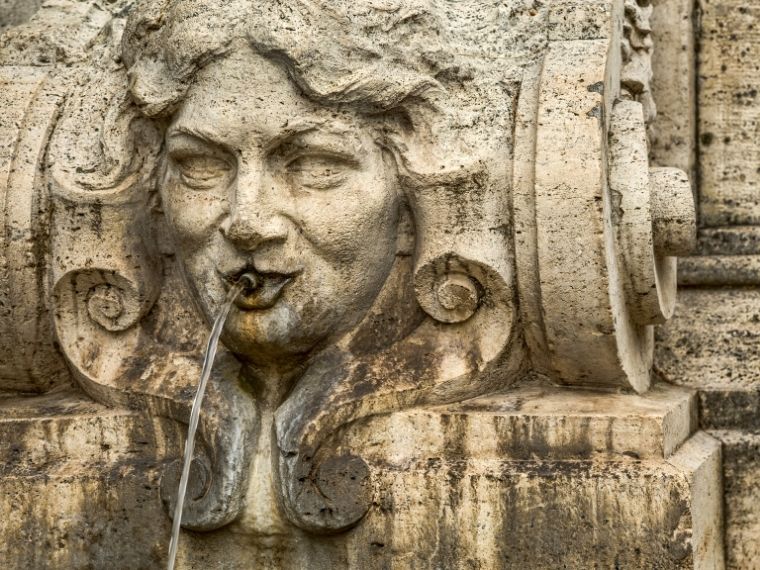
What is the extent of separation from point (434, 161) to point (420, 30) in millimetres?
349

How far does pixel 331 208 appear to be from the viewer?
155 inches

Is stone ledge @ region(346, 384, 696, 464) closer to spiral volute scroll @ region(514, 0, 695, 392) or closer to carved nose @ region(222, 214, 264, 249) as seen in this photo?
spiral volute scroll @ region(514, 0, 695, 392)

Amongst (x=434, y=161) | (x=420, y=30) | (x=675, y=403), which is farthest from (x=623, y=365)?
(x=420, y=30)

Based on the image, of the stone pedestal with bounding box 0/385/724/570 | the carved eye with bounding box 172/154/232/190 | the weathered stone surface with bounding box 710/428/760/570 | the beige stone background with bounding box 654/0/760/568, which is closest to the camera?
the stone pedestal with bounding box 0/385/724/570

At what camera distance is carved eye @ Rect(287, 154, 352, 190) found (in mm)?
3934

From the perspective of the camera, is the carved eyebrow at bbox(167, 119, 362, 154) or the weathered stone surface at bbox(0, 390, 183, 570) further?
the weathered stone surface at bbox(0, 390, 183, 570)

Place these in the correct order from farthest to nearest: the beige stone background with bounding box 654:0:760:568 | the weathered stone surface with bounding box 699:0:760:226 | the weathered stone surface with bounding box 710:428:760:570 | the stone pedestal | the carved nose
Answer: the weathered stone surface with bounding box 699:0:760:226 < the beige stone background with bounding box 654:0:760:568 < the weathered stone surface with bounding box 710:428:760:570 < the carved nose < the stone pedestal

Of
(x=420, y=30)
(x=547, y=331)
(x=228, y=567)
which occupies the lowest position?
(x=228, y=567)

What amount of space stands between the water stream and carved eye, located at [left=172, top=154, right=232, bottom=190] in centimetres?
28

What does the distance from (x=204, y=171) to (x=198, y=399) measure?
610 millimetres

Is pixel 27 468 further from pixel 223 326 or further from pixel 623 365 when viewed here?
pixel 623 365

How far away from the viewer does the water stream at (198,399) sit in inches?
155

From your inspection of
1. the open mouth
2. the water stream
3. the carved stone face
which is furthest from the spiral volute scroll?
the water stream

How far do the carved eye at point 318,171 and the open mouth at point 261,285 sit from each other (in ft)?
0.81
